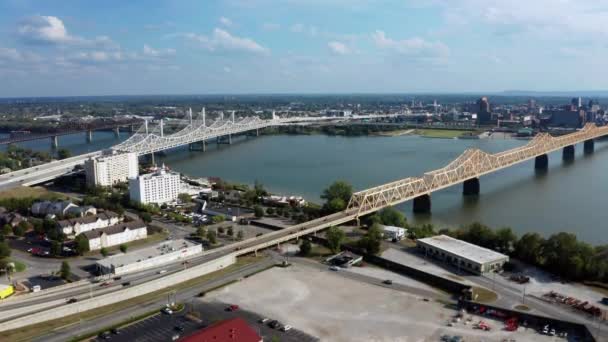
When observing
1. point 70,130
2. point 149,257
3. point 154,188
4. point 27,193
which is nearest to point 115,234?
point 149,257

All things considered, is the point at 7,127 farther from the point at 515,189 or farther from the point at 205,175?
the point at 515,189

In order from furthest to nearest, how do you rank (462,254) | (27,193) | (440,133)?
(440,133), (27,193), (462,254)

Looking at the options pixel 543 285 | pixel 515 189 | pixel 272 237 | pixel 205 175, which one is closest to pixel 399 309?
pixel 543 285

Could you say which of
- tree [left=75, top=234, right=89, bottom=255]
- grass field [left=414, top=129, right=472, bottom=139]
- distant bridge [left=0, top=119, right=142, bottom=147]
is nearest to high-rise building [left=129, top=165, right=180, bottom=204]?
tree [left=75, top=234, right=89, bottom=255]

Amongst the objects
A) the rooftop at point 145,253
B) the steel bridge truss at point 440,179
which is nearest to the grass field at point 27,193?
the rooftop at point 145,253

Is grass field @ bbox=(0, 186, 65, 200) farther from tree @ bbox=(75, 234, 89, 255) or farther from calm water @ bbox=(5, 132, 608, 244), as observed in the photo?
calm water @ bbox=(5, 132, 608, 244)

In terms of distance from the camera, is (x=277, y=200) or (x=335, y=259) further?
(x=277, y=200)

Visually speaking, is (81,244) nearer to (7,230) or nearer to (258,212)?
(7,230)
